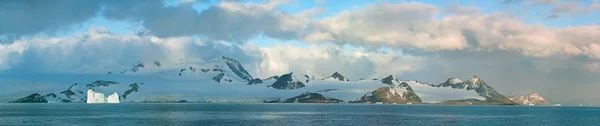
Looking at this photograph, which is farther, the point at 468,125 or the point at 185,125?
the point at 468,125

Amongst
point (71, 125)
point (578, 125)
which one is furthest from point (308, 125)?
point (578, 125)

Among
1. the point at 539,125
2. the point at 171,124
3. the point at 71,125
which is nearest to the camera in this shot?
the point at 71,125

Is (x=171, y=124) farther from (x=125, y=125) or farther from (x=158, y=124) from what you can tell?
(x=125, y=125)

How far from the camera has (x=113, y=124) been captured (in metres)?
141

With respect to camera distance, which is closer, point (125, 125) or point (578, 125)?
point (125, 125)

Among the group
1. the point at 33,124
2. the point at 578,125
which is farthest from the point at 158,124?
the point at 578,125

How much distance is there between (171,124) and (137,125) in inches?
416

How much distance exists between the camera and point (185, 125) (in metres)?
142

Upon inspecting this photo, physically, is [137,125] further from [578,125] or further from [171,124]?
[578,125]

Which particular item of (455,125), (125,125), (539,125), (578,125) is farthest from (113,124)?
(578,125)

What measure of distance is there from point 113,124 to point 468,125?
3653 inches

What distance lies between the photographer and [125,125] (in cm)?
13700

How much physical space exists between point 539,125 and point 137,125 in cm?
10912

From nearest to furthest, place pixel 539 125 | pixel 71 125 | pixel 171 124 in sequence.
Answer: pixel 71 125 < pixel 171 124 < pixel 539 125
